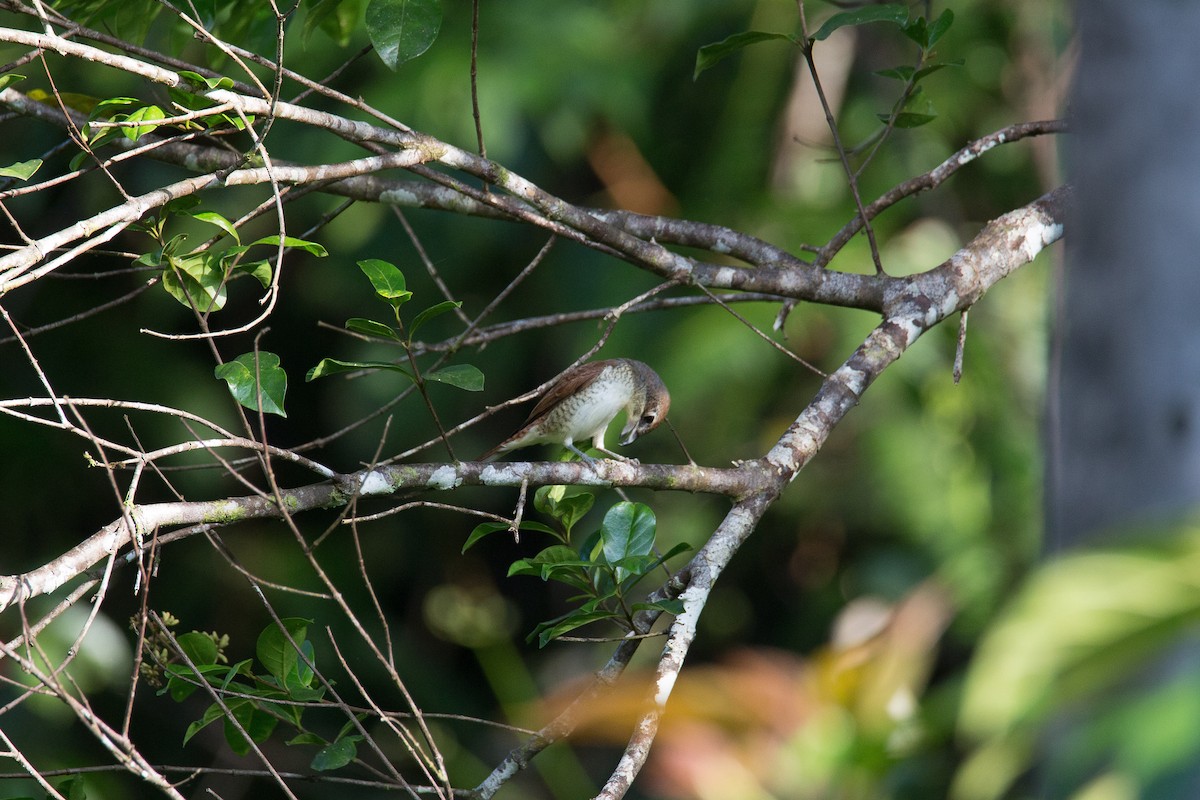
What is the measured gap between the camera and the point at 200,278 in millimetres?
2266

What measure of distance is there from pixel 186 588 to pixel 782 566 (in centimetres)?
449

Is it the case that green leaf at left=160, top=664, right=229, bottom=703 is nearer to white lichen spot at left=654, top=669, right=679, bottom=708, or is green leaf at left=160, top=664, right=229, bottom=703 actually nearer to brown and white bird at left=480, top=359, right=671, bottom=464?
white lichen spot at left=654, top=669, right=679, bottom=708

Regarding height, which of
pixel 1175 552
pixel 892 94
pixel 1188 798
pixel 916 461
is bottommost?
pixel 916 461

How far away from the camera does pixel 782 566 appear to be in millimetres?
8688

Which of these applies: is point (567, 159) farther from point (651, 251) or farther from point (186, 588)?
point (651, 251)

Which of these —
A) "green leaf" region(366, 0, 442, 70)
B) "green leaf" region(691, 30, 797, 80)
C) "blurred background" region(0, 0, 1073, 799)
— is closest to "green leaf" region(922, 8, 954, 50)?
"green leaf" region(691, 30, 797, 80)

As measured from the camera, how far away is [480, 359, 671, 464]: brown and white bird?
387 cm

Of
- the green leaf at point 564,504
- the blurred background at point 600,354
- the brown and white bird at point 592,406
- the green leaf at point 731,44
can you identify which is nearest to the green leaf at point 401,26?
the green leaf at point 731,44

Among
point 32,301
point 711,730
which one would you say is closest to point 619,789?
point 711,730

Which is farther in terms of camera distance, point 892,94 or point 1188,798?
point 892,94

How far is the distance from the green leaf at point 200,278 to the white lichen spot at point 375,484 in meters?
0.47

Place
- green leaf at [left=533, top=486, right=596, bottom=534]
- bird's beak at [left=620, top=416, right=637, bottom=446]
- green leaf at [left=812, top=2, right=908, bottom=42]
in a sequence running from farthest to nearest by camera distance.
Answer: bird's beak at [left=620, top=416, right=637, bottom=446]
green leaf at [left=812, top=2, right=908, bottom=42]
green leaf at [left=533, top=486, right=596, bottom=534]

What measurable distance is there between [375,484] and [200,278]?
56 cm

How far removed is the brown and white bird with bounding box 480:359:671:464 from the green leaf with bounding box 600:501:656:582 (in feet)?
4.33
